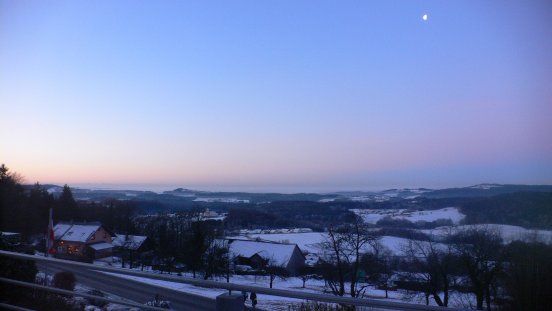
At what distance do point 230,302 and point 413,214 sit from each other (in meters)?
36.9

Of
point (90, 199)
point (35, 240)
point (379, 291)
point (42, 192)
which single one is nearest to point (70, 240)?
point (35, 240)

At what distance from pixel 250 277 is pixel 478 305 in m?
20.1

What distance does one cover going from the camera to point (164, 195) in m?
69.2

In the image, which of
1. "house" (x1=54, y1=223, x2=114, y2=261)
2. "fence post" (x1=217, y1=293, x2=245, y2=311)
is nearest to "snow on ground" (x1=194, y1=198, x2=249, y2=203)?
"house" (x1=54, y1=223, x2=114, y2=261)

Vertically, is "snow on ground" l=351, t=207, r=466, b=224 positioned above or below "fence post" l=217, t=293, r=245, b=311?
below

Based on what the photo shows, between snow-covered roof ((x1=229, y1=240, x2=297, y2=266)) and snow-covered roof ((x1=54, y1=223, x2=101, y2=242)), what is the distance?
41.4 ft

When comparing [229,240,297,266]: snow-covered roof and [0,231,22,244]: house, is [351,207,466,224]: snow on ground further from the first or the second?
[0,231,22,244]: house

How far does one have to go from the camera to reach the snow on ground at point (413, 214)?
25.1 metres

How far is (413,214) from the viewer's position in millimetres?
36219

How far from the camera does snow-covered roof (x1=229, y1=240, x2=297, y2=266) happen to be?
3500 centimetres

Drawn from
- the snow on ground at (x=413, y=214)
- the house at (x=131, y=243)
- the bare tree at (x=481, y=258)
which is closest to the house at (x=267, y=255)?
the snow on ground at (x=413, y=214)

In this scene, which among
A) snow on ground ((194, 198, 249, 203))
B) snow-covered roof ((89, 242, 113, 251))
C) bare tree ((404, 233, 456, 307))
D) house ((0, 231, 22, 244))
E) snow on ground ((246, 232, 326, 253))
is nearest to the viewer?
house ((0, 231, 22, 244))

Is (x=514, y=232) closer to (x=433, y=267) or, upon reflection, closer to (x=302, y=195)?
(x=433, y=267)

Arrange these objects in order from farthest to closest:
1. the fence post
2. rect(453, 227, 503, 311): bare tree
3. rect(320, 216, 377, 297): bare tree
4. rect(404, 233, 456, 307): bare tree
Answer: rect(320, 216, 377, 297): bare tree → rect(404, 233, 456, 307): bare tree → rect(453, 227, 503, 311): bare tree → the fence post
